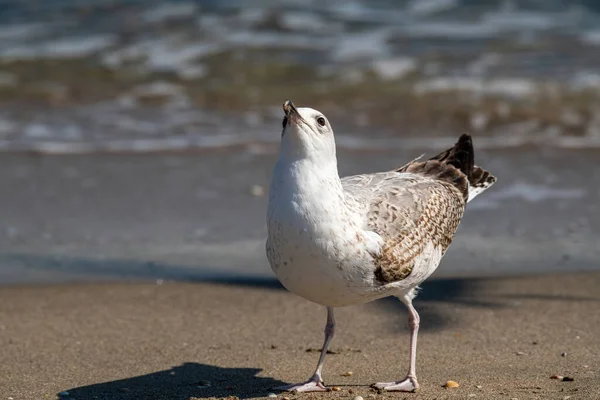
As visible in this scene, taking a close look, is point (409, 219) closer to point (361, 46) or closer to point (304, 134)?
point (304, 134)

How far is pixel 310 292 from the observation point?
498 cm

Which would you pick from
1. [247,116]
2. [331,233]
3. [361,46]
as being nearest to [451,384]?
[331,233]

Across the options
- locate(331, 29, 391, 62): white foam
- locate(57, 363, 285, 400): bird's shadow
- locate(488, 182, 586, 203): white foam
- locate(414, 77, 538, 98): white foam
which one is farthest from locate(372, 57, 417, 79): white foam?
locate(57, 363, 285, 400): bird's shadow

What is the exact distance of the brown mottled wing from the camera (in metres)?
5.18

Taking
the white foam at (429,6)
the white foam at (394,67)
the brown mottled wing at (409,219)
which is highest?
the white foam at (429,6)

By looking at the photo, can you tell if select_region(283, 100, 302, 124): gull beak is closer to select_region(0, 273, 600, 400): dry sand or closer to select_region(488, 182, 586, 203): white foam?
select_region(0, 273, 600, 400): dry sand

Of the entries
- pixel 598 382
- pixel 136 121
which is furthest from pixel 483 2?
pixel 598 382

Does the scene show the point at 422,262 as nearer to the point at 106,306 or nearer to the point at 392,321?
the point at 392,321

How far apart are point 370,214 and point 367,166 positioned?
549cm

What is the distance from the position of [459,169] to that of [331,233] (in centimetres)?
194

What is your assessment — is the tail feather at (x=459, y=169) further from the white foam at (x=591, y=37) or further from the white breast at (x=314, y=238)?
the white foam at (x=591, y=37)

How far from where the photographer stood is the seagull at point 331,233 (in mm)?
4828

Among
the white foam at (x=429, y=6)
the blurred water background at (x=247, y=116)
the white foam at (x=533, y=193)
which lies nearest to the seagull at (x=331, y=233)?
the blurred water background at (x=247, y=116)

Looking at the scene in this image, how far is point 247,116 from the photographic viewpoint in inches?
528
